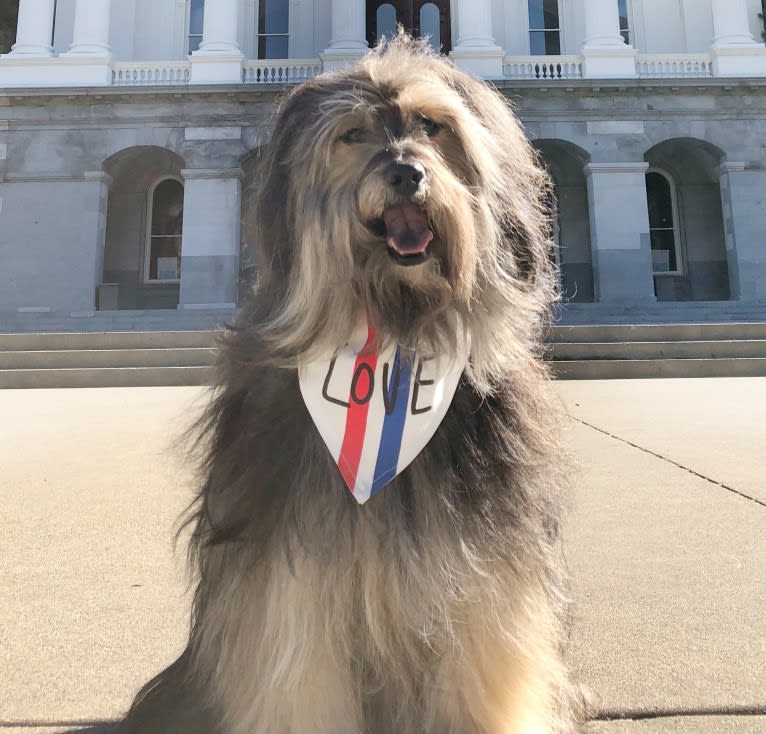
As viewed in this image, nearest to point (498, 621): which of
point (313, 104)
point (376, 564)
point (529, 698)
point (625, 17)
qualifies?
point (529, 698)

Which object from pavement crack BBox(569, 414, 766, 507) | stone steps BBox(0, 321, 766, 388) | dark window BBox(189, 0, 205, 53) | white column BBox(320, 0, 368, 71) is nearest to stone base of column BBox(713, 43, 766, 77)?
white column BBox(320, 0, 368, 71)

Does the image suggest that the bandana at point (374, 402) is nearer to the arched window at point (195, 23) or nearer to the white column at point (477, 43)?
the white column at point (477, 43)

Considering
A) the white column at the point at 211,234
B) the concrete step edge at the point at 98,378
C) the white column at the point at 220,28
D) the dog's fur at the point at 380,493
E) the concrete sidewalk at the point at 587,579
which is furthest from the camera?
the white column at the point at 220,28

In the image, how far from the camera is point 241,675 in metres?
1.53

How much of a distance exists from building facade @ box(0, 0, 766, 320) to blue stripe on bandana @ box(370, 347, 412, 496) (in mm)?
15266

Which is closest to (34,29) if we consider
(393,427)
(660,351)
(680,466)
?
(660,351)

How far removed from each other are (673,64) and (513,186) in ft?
67.9

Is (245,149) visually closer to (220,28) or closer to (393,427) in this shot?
(220,28)

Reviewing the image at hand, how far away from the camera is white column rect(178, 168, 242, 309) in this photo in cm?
1719

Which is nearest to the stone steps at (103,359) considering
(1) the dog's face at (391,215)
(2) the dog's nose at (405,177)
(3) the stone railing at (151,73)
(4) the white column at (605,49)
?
(1) the dog's face at (391,215)

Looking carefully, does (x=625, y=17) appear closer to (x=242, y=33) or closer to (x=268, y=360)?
(x=242, y=33)

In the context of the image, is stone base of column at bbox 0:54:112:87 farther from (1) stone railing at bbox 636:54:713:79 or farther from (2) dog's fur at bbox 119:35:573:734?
(2) dog's fur at bbox 119:35:573:734

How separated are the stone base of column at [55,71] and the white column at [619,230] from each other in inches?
571

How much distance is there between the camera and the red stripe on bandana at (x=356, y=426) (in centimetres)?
145
